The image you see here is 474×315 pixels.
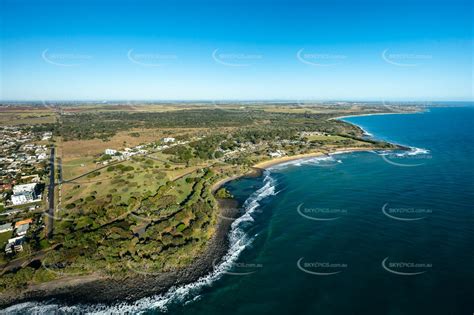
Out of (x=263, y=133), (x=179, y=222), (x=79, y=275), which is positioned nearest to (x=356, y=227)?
(x=179, y=222)

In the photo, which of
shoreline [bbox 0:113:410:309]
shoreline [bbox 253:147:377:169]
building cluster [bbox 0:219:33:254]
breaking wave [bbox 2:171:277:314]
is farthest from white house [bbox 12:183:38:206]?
shoreline [bbox 253:147:377:169]

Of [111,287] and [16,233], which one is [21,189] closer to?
[16,233]

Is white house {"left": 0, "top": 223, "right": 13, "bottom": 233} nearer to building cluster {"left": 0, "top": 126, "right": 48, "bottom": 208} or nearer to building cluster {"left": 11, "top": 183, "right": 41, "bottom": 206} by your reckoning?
building cluster {"left": 11, "top": 183, "right": 41, "bottom": 206}

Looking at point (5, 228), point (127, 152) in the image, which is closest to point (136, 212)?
point (5, 228)

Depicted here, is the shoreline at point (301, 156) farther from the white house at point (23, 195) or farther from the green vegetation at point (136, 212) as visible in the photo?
the white house at point (23, 195)

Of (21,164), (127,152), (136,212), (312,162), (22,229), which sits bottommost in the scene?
(22,229)

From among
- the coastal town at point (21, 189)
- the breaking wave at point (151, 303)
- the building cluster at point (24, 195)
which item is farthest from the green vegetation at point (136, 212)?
the building cluster at point (24, 195)

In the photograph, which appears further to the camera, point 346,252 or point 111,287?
point 346,252

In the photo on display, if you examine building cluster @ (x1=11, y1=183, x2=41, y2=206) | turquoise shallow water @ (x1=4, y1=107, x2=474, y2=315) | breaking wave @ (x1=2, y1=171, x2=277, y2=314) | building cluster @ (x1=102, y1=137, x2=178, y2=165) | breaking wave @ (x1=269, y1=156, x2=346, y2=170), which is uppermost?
building cluster @ (x1=102, y1=137, x2=178, y2=165)
